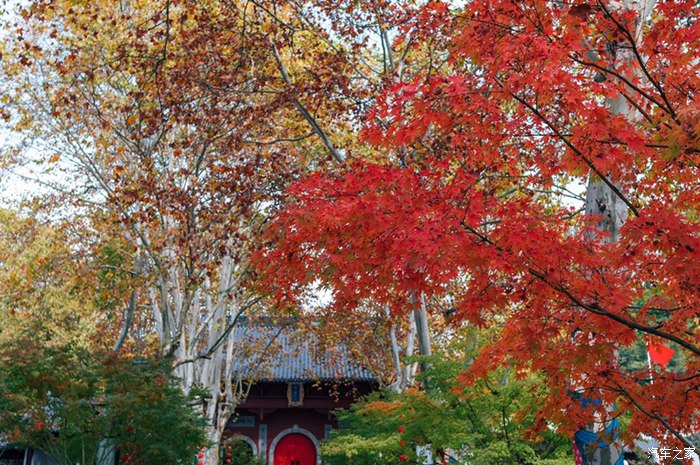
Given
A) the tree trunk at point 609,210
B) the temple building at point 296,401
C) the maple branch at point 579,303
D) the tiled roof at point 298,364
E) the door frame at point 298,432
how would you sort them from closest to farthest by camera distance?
the maple branch at point 579,303 → the tree trunk at point 609,210 → the tiled roof at point 298,364 → the temple building at point 296,401 → the door frame at point 298,432

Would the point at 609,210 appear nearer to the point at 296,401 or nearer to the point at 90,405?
the point at 90,405

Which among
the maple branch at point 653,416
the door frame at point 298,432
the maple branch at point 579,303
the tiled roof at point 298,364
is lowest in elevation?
the maple branch at point 653,416

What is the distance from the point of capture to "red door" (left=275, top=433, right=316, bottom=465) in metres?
28.5

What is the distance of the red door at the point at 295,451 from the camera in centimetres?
2852

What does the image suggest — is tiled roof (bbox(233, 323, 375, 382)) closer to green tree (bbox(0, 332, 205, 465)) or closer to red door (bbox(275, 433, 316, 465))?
red door (bbox(275, 433, 316, 465))

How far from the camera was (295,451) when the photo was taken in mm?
28625

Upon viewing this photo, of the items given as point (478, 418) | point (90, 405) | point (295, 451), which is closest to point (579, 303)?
point (478, 418)

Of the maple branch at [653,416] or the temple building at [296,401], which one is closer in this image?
the maple branch at [653,416]

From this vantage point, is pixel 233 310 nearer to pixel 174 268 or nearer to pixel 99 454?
pixel 174 268

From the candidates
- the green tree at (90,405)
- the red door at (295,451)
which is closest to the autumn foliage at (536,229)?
the green tree at (90,405)

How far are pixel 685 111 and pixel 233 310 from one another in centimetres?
1722

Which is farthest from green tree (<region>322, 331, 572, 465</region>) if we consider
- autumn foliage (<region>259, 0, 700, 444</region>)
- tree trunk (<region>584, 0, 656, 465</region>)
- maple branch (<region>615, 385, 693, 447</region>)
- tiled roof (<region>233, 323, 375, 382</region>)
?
tiled roof (<region>233, 323, 375, 382</region>)

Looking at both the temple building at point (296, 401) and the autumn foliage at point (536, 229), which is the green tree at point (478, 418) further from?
the temple building at point (296, 401)

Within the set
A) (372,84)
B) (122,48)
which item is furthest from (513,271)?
(122,48)
